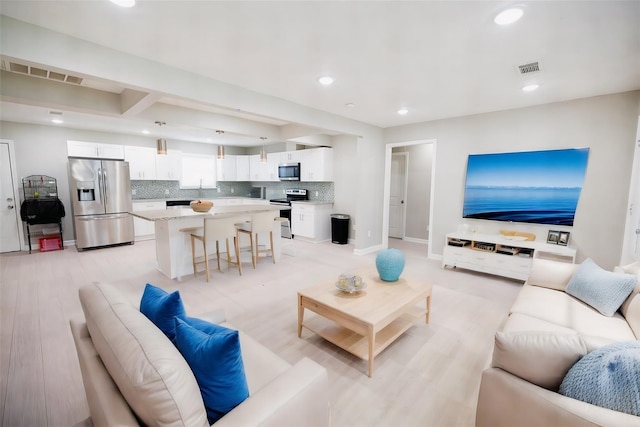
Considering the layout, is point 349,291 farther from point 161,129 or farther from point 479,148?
point 161,129

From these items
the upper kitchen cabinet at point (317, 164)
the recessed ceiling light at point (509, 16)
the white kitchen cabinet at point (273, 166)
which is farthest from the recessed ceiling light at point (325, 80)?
the white kitchen cabinet at point (273, 166)

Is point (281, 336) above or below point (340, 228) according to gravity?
below

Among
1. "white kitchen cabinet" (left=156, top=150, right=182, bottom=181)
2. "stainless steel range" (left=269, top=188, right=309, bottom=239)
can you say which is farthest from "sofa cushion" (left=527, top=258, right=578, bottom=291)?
"white kitchen cabinet" (left=156, top=150, right=182, bottom=181)

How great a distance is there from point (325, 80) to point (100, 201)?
17.3 feet

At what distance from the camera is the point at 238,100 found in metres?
3.24

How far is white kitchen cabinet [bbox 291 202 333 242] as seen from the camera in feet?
20.6

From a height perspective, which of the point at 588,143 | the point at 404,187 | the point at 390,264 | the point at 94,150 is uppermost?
the point at 94,150

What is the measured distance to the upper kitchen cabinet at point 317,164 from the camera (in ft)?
20.5

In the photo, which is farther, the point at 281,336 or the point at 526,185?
the point at 526,185

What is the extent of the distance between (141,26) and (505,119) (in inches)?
182

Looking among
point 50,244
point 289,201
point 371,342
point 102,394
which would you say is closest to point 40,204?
point 50,244

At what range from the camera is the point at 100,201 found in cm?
549

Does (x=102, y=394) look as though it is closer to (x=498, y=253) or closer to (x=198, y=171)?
(x=498, y=253)

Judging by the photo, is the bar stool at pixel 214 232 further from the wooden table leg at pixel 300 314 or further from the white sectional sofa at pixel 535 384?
the white sectional sofa at pixel 535 384
